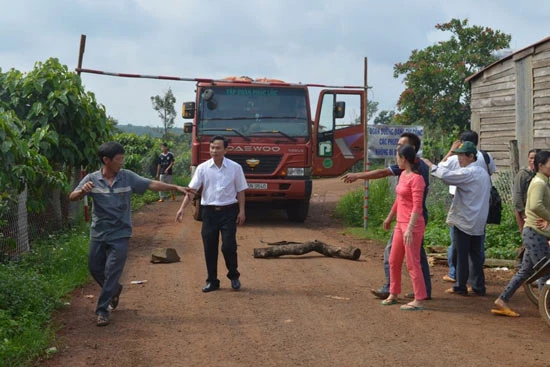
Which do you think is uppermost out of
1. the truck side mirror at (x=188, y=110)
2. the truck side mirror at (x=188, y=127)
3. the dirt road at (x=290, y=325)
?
the truck side mirror at (x=188, y=110)

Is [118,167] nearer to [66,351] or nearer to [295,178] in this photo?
[66,351]

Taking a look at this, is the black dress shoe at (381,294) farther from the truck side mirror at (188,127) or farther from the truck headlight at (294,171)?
the truck side mirror at (188,127)

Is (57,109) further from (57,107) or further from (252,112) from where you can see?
(252,112)

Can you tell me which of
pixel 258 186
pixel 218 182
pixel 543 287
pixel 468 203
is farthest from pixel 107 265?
pixel 258 186

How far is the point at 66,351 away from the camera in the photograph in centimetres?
569

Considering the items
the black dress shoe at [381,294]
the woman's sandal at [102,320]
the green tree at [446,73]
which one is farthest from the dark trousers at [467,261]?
the green tree at [446,73]

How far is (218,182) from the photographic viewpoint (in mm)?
8039

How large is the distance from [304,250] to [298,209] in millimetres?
4979

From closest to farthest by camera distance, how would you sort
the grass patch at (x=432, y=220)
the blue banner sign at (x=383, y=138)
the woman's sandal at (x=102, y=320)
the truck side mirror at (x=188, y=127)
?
the woman's sandal at (x=102, y=320) < the grass patch at (x=432, y=220) < the blue banner sign at (x=383, y=138) < the truck side mirror at (x=188, y=127)

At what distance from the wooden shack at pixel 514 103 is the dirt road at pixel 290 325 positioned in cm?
647

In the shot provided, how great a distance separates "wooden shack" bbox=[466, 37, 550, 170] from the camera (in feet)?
48.8

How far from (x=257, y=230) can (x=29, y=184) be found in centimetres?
639

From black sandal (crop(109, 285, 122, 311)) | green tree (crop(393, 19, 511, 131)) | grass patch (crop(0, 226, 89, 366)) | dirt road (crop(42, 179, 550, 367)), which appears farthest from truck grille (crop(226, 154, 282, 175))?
green tree (crop(393, 19, 511, 131))

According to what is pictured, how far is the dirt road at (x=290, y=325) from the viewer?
5422 millimetres
